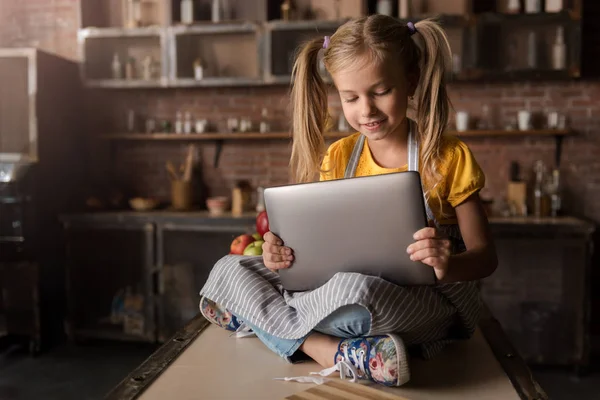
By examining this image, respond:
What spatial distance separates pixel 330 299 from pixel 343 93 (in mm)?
499

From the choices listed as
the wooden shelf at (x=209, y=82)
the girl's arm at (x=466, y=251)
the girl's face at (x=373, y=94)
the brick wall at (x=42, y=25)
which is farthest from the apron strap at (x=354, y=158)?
the brick wall at (x=42, y=25)

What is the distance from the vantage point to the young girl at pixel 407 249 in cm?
120

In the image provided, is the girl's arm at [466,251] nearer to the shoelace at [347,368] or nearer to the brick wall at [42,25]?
the shoelace at [347,368]

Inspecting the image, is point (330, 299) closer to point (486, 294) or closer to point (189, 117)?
point (486, 294)

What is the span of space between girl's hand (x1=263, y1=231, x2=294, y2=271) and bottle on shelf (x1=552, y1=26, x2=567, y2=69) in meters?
2.65

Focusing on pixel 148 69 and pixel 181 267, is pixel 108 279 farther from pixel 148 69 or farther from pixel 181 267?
pixel 148 69

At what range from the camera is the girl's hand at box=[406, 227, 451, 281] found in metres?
1.11

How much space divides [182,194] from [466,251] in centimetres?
266

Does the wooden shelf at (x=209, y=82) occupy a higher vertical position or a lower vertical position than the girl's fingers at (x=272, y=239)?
higher

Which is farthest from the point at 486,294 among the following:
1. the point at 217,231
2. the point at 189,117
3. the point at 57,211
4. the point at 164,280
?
the point at 57,211

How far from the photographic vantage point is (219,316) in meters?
1.62

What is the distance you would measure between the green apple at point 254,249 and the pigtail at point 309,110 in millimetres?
456

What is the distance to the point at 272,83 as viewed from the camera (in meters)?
3.54

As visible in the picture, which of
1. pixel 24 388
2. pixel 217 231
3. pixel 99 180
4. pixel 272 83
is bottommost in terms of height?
pixel 24 388
